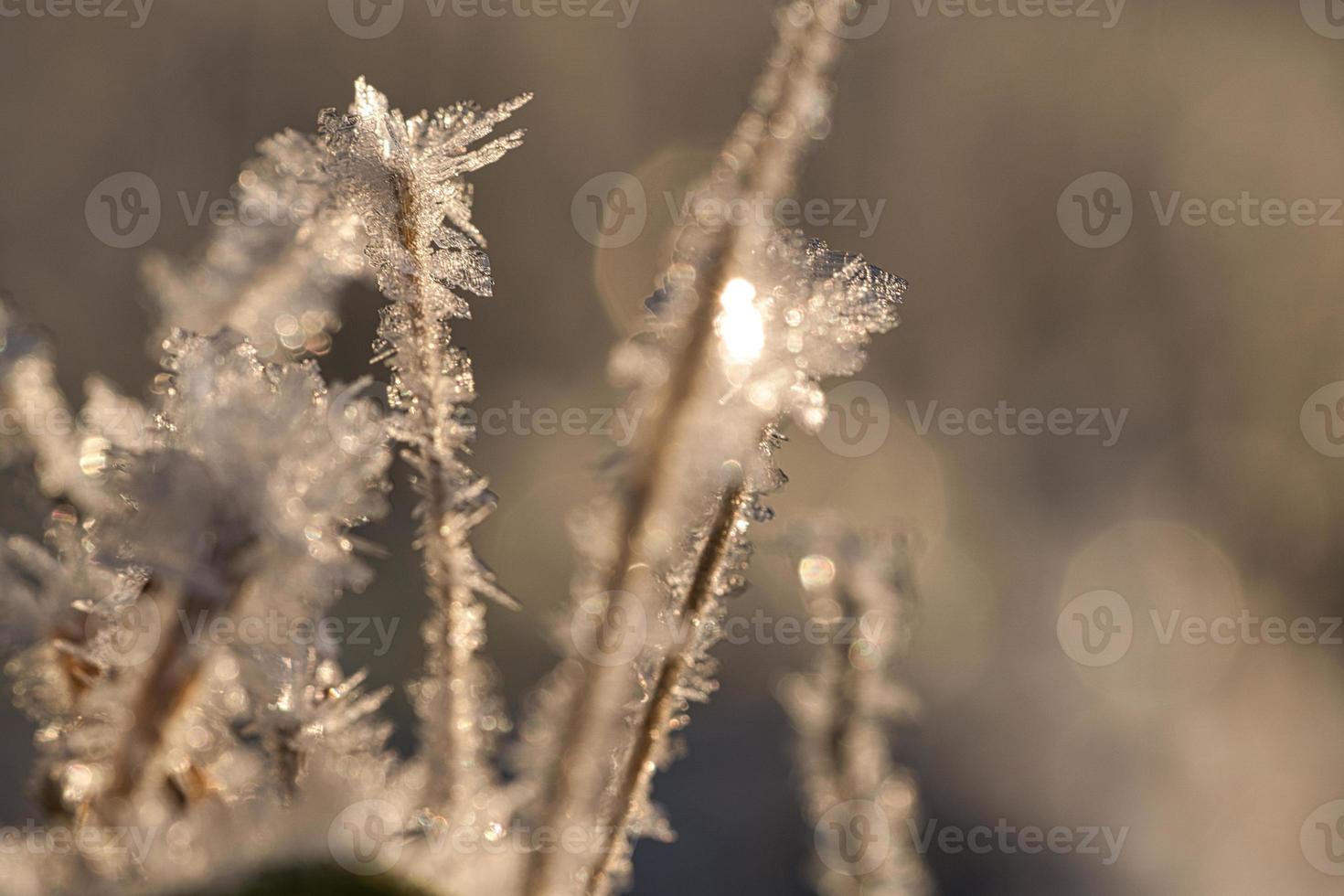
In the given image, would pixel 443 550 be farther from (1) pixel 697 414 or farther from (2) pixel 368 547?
(1) pixel 697 414

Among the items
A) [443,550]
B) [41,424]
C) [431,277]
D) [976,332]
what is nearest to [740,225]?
[431,277]

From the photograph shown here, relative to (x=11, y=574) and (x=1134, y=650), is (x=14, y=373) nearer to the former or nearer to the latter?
(x=11, y=574)

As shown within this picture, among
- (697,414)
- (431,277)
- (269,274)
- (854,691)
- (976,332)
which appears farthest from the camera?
(976,332)

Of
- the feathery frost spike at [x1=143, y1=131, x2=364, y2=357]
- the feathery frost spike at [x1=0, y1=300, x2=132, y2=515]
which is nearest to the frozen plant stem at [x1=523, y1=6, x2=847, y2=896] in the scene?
the feathery frost spike at [x1=143, y1=131, x2=364, y2=357]

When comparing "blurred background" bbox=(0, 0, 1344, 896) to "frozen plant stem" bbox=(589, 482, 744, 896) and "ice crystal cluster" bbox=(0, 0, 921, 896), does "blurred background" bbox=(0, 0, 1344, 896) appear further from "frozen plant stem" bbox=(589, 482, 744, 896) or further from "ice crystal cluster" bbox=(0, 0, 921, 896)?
"frozen plant stem" bbox=(589, 482, 744, 896)

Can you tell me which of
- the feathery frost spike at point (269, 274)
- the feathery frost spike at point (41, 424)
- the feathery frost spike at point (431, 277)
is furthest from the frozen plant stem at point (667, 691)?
the feathery frost spike at point (41, 424)

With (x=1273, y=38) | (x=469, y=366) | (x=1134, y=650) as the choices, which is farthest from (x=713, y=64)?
(x=469, y=366)
